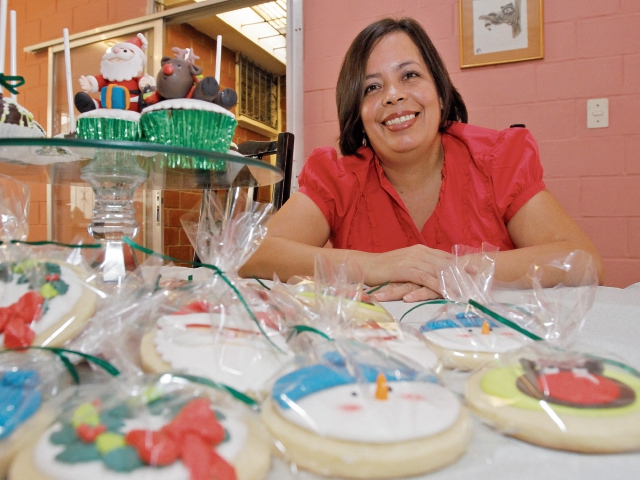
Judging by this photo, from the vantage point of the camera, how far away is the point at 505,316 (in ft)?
1.98

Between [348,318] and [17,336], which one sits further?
[348,318]

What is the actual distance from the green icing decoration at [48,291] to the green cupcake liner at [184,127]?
29cm

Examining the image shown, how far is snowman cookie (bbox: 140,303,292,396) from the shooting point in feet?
1.36

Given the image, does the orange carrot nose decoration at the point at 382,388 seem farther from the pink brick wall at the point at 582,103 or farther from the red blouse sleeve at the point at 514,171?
the pink brick wall at the point at 582,103

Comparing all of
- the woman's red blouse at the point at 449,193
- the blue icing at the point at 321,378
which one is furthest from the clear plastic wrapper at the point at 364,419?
the woman's red blouse at the point at 449,193

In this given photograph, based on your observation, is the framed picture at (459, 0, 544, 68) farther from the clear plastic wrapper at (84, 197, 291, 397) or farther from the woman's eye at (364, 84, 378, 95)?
the clear plastic wrapper at (84, 197, 291, 397)

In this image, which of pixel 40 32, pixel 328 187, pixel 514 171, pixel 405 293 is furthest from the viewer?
pixel 40 32

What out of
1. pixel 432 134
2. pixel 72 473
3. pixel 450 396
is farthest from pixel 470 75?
pixel 72 473

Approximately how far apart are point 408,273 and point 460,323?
39cm

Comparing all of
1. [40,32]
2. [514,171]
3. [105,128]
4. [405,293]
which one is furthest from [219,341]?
[40,32]

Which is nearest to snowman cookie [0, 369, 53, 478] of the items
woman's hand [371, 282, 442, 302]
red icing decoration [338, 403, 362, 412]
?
red icing decoration [338, 403, 362, 412]

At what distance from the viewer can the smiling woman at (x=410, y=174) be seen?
1.37 metres

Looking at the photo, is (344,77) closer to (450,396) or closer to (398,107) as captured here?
(398,107)

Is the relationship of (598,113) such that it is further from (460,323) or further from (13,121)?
(13,121)
